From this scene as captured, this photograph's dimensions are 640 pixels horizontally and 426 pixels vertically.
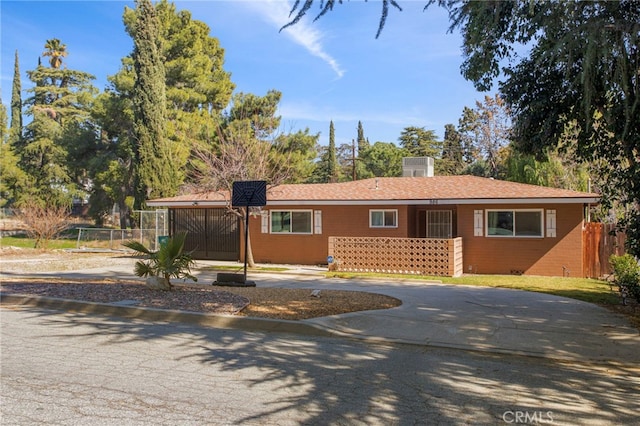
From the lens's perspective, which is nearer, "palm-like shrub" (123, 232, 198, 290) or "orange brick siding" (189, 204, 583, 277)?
"palm-like shrub" (123, 232, 198, 290)

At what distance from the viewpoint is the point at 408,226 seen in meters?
20.0

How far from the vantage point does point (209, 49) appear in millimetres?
40562

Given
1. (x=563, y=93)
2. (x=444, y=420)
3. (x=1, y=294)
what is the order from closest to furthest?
(x=444, y=420) → (x=563, y=93) → (x=1, y=294)

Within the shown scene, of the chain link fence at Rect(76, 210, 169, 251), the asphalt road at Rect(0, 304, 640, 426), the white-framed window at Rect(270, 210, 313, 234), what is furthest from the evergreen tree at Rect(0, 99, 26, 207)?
the asphalt road at Rect(0, 304, 640, 426)

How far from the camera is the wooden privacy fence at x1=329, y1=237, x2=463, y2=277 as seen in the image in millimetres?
17156

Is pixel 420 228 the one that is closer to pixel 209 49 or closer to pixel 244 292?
pixel 244 292

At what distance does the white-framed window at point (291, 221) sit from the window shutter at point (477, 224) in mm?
6553

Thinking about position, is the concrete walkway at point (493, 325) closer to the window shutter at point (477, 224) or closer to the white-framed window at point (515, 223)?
the white-framed window at point (515, 223)

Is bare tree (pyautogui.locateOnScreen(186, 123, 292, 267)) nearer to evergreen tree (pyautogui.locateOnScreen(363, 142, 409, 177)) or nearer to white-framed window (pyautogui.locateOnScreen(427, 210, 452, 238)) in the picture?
white-framed window (pyautogui.locateOnScreen(427, 210, 452, 238))

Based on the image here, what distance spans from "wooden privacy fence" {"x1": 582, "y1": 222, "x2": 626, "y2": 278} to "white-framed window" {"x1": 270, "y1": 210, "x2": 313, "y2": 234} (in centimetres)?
1036

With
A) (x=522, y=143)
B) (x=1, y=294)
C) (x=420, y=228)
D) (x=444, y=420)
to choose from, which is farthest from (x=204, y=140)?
(x=444, y=420)

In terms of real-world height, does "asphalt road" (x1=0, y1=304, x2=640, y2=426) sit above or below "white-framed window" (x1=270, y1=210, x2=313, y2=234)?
below

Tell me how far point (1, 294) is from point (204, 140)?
24925 mm

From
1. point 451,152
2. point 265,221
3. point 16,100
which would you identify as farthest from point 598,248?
point 16,100
